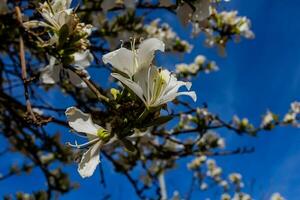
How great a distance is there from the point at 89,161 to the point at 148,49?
23 centimetres

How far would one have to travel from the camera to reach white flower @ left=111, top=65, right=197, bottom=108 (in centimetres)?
72

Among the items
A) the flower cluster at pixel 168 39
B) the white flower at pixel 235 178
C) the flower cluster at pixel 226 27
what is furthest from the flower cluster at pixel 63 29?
the white flower at pixel 235 178

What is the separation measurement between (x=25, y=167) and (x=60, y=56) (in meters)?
2.65

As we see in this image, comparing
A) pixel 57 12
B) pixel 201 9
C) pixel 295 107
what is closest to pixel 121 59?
pixel 57 12

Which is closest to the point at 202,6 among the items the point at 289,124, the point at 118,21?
the point at 118,21

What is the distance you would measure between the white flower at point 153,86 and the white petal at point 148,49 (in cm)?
1

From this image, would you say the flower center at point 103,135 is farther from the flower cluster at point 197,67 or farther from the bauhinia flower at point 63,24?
the flower cluster at point 197,67

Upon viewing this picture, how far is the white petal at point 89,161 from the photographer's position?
79 cm

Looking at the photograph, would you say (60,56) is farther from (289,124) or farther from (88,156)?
(289,124)

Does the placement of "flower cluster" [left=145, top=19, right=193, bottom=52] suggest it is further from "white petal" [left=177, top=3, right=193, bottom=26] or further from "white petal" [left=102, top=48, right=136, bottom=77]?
"white petal" [left=102, top=48, right=136, bottom=77]

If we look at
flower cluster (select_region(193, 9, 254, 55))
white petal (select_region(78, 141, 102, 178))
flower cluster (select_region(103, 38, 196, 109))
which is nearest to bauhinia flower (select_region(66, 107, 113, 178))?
white petal (select_region(78, 141, 102, 178))

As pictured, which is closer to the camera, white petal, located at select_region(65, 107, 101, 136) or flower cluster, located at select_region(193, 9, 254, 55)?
white petal, located at select_region(65, 107, 101, 136)

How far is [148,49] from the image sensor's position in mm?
719

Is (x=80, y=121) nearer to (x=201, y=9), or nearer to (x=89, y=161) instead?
(x=89, y=161)
